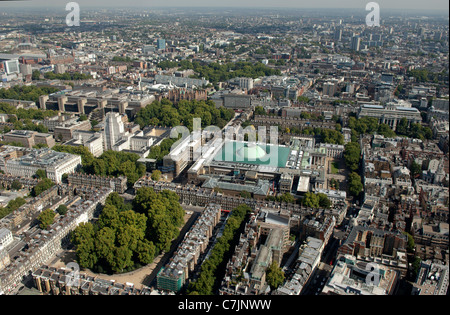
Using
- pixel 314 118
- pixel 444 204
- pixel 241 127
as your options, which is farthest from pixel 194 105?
pixel 444 204

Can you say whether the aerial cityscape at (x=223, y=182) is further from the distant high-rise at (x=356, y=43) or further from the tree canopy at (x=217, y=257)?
the distant high-rise at (x=356, y=43)

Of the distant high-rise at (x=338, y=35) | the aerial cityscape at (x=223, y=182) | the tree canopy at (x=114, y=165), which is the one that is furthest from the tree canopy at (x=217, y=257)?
the distant high-rise at (x=338, y=35)

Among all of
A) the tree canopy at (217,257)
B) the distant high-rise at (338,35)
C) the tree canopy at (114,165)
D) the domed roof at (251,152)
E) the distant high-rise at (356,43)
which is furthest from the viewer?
the distant high-rise at (338,35)

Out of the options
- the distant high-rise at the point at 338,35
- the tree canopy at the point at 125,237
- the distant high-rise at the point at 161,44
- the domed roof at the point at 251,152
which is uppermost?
the distant high-rise at the point at 338,35

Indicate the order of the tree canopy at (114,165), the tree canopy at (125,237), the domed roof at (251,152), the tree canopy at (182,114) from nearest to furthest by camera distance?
the tree canopy at (125,237)
the tree canopy at (114,165)
the domed roof at (251,152)
the tree canopy at (182,114)

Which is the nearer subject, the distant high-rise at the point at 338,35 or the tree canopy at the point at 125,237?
the tree canopy at the point at 125,237

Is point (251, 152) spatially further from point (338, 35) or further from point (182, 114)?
point (338, 35)

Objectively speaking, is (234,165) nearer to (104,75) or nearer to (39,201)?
(39,201)
